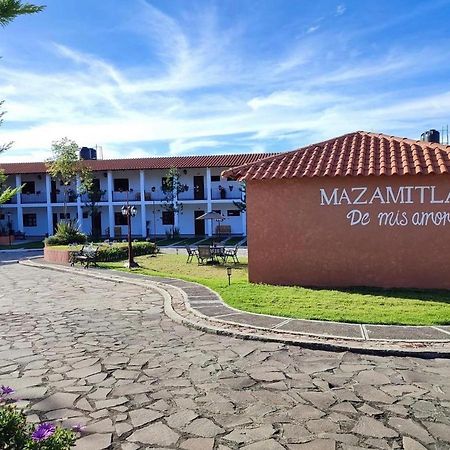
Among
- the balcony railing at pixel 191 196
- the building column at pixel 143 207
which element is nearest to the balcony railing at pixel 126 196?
the building column at pixel 143 207

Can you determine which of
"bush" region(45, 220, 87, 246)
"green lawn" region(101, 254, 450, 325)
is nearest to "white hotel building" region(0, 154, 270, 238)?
"bush" region(45, 220, 87, 246)

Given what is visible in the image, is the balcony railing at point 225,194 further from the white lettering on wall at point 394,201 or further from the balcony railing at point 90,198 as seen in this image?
the white lettering on wall at point 394,201

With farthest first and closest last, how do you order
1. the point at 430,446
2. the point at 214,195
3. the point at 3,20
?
the point at 214,195 < the point at 430,446 < the point at 3,20

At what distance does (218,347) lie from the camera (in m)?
6.55

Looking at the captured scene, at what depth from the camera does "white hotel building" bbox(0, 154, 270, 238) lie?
1401 inches

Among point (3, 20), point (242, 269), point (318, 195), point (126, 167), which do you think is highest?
point (126, 167)

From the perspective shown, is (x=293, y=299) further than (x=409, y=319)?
Yes

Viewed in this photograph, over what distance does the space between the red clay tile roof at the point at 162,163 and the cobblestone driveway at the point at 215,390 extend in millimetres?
28089

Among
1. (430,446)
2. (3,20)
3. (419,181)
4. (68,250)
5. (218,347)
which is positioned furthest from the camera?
(68,250)

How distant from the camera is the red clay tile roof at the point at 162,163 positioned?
3528 cm

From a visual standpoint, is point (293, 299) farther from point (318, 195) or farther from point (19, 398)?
point (19, 398)

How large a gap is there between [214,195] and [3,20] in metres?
32.7

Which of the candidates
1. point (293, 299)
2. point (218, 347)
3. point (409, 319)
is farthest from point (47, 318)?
point (409, 319)

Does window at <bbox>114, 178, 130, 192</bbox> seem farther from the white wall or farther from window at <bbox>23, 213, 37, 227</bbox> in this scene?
window at <bbox>23, 213, 37, 227</bbox>
